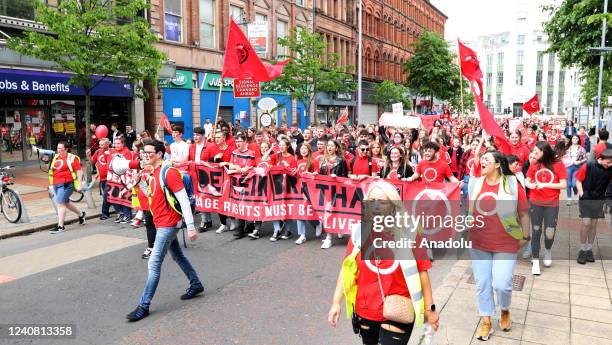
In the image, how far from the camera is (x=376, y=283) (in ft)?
10.2

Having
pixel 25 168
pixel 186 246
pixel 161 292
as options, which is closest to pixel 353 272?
pixel 161 292

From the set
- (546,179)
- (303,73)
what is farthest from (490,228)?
(303,73)

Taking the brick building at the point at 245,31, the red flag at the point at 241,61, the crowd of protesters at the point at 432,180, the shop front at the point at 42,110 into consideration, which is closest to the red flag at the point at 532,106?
the crowd of protesters at the point at 432,180

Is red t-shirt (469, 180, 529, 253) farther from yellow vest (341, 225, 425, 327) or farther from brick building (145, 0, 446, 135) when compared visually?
brick building (145, 0, 446, 135)

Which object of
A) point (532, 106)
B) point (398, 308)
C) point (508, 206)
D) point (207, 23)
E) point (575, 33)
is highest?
point (207, 23)

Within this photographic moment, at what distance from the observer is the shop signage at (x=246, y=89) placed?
14625 mm

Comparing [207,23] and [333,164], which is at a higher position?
[207,23]

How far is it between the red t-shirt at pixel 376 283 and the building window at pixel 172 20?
2251 cm

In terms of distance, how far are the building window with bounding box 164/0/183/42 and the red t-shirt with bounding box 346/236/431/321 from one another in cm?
2251

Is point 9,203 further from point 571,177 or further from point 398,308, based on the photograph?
point 571,177

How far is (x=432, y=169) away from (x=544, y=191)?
1700 millimetres

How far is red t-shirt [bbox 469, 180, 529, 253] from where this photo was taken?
4.60m

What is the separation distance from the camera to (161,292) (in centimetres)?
614

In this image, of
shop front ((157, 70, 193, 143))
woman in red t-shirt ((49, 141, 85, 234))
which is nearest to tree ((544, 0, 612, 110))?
shop front ((157, 70, 193, 143))
